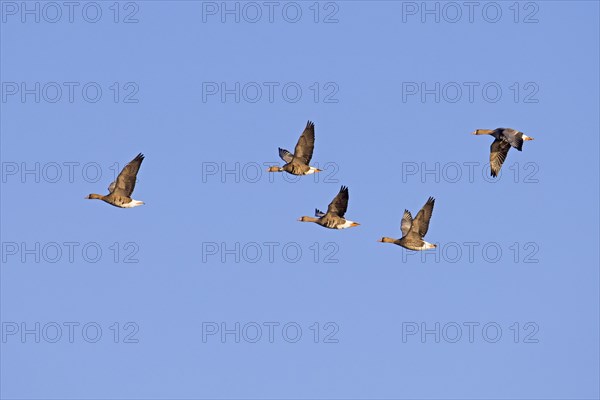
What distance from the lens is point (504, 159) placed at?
165ft

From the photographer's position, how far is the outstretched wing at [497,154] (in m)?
49.9

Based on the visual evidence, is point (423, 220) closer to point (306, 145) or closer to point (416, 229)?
point (416, 229)

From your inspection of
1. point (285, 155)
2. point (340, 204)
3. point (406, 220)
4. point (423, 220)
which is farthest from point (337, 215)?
point (285, 155)

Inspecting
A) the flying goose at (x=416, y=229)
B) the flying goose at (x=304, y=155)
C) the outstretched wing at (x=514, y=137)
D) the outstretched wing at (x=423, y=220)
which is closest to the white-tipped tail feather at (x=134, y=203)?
the flying goose at (x=304, y=155)

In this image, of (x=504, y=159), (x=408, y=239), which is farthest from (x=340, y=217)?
(x=504, y=159)

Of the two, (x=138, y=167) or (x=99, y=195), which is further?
(x=99, y=195)

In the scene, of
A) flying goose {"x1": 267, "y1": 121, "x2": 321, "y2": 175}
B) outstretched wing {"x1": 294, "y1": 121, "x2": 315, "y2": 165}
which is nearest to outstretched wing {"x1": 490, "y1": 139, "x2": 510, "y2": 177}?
flying goose {"x1": 267, "y1": 121, "x2": 321, "y2": 175}

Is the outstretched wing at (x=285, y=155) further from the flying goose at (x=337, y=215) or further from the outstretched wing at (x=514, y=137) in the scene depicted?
the outstretched wing at (x=514, y=137)

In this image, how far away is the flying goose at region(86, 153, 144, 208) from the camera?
47.7 metres

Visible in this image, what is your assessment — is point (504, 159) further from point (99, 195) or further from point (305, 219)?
point (99, 195)

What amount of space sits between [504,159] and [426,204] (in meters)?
4.31

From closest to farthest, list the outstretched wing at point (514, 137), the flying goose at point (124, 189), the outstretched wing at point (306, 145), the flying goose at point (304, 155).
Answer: the outstretched wing at point (514, 137) → the flying goose at point (124, 189) → the outstretched wing at point (306, 145) → the flying goose at point (304, 155)

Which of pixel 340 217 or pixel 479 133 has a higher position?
pixel 479 133

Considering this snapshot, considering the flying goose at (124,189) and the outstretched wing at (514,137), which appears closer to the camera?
the outstretched wing at (514,137)
